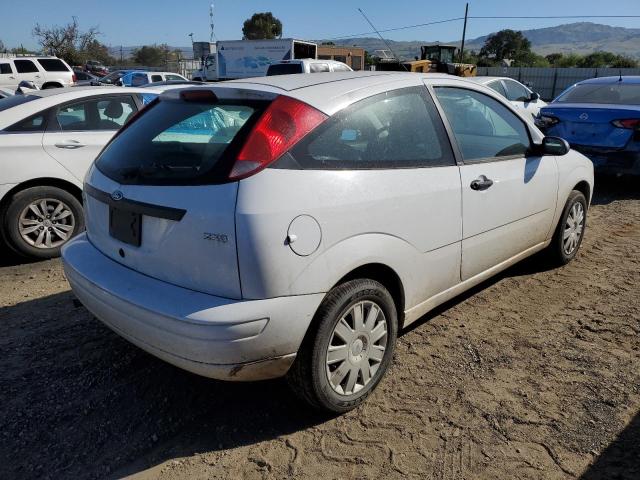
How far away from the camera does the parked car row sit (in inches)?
88.9

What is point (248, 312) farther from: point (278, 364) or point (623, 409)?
point (623, 409)

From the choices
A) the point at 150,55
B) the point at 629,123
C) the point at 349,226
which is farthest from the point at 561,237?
the point at 150,55

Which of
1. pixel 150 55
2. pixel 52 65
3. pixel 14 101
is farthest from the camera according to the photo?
pixel 150 55

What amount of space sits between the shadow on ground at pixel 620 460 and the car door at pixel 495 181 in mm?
1210

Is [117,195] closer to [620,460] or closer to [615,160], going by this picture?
[620,460]

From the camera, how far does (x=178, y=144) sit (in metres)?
2.75

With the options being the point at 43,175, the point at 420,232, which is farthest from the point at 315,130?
the point at 43,175

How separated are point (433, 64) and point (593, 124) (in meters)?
21.1

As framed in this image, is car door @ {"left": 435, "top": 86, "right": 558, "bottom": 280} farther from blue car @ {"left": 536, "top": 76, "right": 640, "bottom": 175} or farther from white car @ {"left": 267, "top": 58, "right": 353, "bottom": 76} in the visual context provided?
white car @ {"left": 267, "top": 58, "right": 353, "bottom": 76}

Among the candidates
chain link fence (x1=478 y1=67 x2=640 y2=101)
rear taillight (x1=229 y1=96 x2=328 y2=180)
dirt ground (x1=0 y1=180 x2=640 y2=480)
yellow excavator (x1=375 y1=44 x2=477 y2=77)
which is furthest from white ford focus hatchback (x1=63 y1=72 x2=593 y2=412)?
chain link fence (x1=478 y1=67 x2=640 y2=101)

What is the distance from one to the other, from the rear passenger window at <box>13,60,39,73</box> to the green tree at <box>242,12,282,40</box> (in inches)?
2137

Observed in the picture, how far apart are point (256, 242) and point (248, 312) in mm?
292

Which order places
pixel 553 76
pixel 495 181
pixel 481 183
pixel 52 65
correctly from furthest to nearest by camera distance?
pixel 553 76 → pixel 52 65 → pixel 495 181 → pixel 481 183

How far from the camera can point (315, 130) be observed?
249 centimetres
